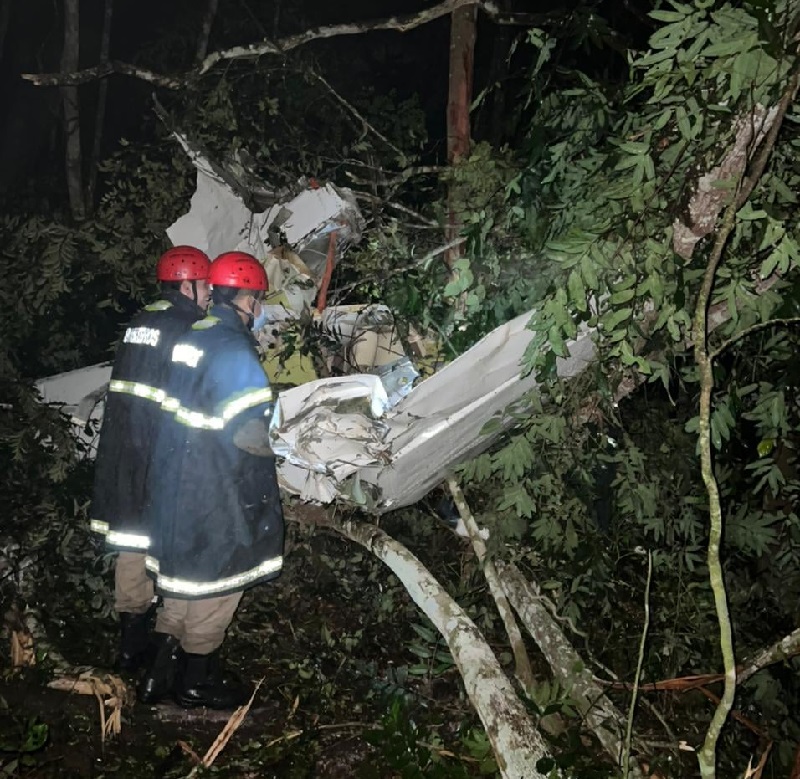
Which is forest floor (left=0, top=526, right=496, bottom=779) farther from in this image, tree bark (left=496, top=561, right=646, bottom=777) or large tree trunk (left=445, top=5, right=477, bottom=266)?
large tree trunk (left=445, top=5, right=477, bottom=266)

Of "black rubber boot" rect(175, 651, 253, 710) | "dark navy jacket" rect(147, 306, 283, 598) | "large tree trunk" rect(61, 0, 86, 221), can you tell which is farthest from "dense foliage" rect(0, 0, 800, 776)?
"large tree trunk" rect(61, 0, 86, 221)

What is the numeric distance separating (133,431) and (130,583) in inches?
27.0

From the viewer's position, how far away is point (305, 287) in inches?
144

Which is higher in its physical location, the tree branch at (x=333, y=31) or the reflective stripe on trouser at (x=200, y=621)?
the tree branch at (x=333, y=31)

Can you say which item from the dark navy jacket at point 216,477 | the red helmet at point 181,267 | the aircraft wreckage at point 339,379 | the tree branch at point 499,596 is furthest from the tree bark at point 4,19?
the tree branch at point 499,596

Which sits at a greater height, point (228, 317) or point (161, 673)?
point (228, 317)

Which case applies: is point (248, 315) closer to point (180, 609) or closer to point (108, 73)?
point (180, 609)

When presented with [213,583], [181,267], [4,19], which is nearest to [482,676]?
[213,583]

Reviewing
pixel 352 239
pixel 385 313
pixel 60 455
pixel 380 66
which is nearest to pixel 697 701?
pixel 385 313

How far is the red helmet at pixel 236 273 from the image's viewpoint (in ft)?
9.66

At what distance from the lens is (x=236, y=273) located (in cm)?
295

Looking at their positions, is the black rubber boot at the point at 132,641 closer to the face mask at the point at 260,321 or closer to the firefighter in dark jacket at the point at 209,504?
the firefighter in dark jacket at the point at 209,504

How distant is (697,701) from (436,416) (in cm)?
168

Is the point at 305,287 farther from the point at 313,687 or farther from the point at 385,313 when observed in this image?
the point at 313,687
